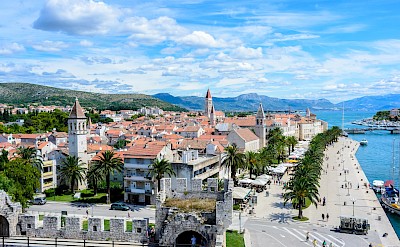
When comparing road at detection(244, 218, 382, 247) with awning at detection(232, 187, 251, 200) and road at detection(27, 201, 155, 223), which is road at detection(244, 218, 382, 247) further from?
road at detection(27, 201, 155, 223)

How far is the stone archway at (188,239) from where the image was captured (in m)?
23.6

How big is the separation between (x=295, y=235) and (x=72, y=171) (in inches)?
1273

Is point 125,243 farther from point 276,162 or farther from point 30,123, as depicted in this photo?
point 30,123

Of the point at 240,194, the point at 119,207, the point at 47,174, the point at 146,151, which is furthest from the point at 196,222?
the point at 47,174

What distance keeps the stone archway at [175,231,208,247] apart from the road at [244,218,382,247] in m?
11.5

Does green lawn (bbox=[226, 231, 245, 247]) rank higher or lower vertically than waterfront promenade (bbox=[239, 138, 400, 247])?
higher

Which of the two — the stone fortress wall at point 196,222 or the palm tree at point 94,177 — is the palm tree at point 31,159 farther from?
the stone fortress wall at point 196,222

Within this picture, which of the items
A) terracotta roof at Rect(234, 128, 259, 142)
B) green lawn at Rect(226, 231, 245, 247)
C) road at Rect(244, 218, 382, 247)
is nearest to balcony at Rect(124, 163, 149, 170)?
road at Rect(244, 218, 382, 247)

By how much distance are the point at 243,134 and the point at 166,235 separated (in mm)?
67142

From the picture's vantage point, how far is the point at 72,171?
56.2m

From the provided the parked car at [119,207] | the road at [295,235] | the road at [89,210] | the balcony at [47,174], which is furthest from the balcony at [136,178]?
the road at [295,235]

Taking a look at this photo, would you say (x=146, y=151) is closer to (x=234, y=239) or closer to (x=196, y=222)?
(x=234, y=239)

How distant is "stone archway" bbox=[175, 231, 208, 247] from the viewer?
77.5ft

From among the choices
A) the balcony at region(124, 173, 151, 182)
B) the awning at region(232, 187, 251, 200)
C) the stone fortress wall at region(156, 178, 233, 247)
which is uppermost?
the stone fortress wall at region(156, 178, 233, 247)
